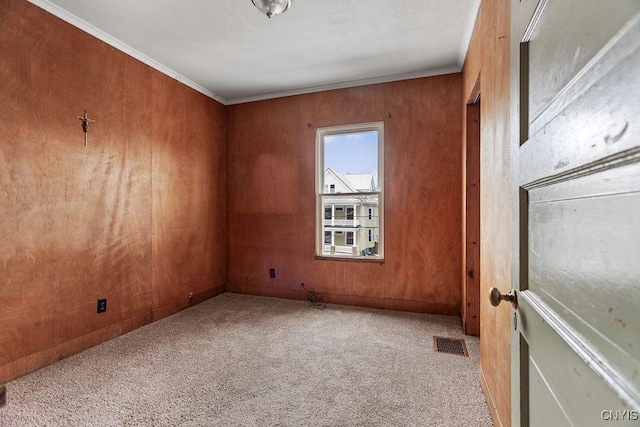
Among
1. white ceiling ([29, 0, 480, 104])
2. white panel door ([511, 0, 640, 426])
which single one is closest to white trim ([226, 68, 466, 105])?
white ceiling ([29, 0, 480, 104])

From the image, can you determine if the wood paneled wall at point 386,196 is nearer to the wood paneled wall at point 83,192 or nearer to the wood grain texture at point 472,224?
the wood grain texture at point 472,224

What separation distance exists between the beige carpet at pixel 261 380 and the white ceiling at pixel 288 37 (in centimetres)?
264

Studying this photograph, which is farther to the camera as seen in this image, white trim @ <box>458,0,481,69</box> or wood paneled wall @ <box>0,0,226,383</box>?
white trim @ <box>458,0,481,69</box>

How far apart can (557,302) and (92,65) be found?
3.36m

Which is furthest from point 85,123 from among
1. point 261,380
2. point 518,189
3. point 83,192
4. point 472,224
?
point 472,224

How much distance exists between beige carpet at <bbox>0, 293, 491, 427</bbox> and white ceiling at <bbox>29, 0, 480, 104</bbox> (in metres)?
2.64

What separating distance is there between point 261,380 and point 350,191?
90.3 inches

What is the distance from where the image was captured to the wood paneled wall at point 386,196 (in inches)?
128

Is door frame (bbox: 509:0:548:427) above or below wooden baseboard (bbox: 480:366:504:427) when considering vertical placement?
above

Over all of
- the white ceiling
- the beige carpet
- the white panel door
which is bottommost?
the beige carpet

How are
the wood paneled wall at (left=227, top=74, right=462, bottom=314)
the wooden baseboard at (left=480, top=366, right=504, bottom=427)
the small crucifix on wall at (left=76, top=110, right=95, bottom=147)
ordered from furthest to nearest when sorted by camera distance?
the wood paneled wall at (left=227, top=74, right=462, bottom=314), the small crucifix on wall at (left=76, top=110, right=95, bottom=147), the wooden baseboard at (left=480, top=366, right=504, bottom=427)

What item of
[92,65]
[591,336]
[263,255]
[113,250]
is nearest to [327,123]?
[263,255]

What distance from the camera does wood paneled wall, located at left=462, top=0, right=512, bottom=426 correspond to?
1.39 m

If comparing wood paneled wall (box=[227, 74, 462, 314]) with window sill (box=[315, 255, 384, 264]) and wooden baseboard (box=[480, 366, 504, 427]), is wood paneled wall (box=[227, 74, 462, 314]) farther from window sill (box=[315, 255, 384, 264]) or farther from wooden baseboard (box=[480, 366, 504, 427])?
wooden baseboard (box=[480, 366, 504, 427])
